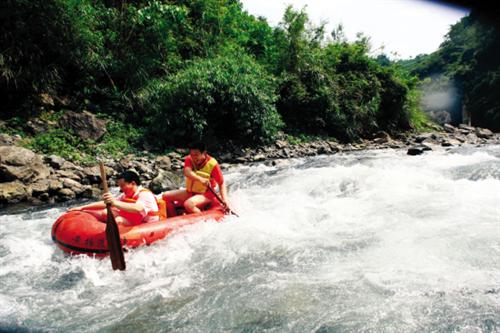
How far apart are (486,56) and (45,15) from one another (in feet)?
125

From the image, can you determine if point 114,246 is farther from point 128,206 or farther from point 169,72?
point 169,72

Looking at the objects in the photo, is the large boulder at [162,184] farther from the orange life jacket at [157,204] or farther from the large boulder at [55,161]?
the orange life jacket at [157,204]

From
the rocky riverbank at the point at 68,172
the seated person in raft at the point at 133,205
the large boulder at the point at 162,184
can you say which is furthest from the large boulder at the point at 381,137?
the seated person in raft at the point at 133,205

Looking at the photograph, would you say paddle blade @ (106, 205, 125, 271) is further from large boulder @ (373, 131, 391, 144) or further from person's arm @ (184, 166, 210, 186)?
large boulder @ (373, 131, 391, 144)

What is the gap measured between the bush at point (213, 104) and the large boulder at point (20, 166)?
4.18 metres

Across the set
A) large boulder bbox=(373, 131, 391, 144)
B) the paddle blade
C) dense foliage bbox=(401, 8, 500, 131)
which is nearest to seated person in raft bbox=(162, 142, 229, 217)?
the paddle blade

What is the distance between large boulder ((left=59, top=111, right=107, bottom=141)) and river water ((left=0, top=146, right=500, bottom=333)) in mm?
4991

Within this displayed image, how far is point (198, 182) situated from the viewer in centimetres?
556

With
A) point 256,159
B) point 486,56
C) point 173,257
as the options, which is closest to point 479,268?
point 173,257

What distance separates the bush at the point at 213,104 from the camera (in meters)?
11.6

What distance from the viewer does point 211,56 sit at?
14477 mm

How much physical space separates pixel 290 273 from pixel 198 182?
7.92 feet

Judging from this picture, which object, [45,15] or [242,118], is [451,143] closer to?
[242,118]

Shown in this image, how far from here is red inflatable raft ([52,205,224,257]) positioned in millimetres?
4078
